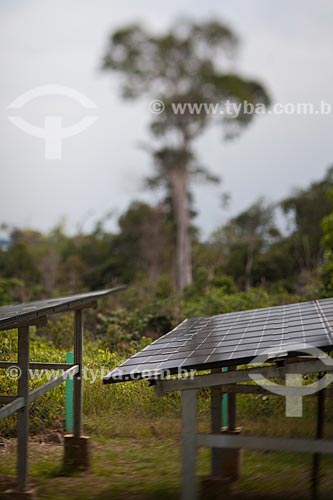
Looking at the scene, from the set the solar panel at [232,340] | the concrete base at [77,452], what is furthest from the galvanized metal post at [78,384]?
the solar panel at [232,340]

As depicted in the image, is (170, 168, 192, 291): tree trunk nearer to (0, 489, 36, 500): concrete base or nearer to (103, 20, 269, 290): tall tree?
(103, 20, 269, 290): tall tree

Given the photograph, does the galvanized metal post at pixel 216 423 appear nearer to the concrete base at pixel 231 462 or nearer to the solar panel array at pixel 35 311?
the concrete base at pixel 231 462

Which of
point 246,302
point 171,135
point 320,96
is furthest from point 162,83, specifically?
point 246,302

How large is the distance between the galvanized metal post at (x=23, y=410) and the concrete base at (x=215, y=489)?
4.31ft

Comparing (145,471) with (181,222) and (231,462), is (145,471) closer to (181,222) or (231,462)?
(231,462)

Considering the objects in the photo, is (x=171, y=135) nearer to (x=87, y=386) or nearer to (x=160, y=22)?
(x=160, y=22)

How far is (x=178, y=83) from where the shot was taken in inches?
859

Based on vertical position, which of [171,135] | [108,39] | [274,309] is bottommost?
[274,309]

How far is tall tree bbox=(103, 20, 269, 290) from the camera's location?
21.7 metres

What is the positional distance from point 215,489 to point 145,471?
1.28 meters

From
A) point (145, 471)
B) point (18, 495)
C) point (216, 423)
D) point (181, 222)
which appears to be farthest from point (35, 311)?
point (181, 222)

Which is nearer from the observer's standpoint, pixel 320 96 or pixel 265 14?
pixel 320 96

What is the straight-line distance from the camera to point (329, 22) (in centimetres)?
2312

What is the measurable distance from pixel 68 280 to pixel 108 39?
7.65m
